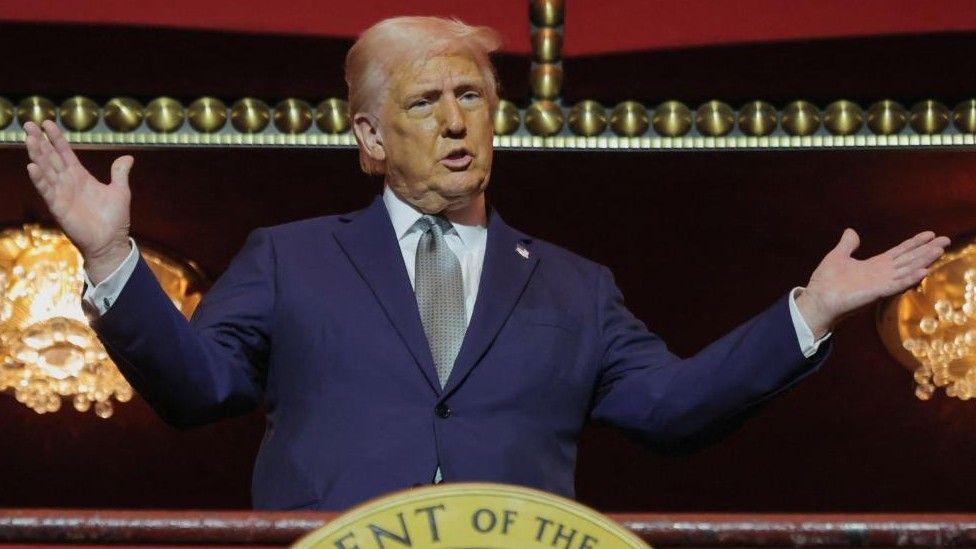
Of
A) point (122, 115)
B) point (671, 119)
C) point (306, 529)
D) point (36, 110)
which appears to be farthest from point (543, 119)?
point (306, 529)

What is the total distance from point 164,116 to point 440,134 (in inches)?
28.3

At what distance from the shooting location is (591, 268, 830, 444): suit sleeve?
1.67 meters

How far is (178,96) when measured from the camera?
2.48m

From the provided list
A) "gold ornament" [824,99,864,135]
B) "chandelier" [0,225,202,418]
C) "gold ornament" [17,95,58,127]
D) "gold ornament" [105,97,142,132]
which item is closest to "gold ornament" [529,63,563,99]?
"gold ornament" [824,99,864,135]

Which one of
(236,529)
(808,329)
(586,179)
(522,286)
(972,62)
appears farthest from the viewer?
(586,179)

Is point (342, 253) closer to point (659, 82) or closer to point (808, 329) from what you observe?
point (808, 329)

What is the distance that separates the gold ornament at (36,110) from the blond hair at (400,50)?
0.70 m

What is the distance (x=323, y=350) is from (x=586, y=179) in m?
1.08

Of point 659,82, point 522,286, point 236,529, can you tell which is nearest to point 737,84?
point 659,82

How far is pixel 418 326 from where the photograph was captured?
67.8 inches

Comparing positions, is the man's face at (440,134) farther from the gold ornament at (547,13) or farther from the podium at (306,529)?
the gold ornament at (547,13)

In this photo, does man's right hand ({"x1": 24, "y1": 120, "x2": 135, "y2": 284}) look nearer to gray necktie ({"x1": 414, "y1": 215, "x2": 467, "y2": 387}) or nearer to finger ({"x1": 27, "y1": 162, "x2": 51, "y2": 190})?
finger ({"x1": 27, "y1": 162, "x2": 51, "y2": 190})

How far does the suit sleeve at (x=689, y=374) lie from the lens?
167 cm

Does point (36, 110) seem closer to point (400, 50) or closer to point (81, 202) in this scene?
point (400, 50)
